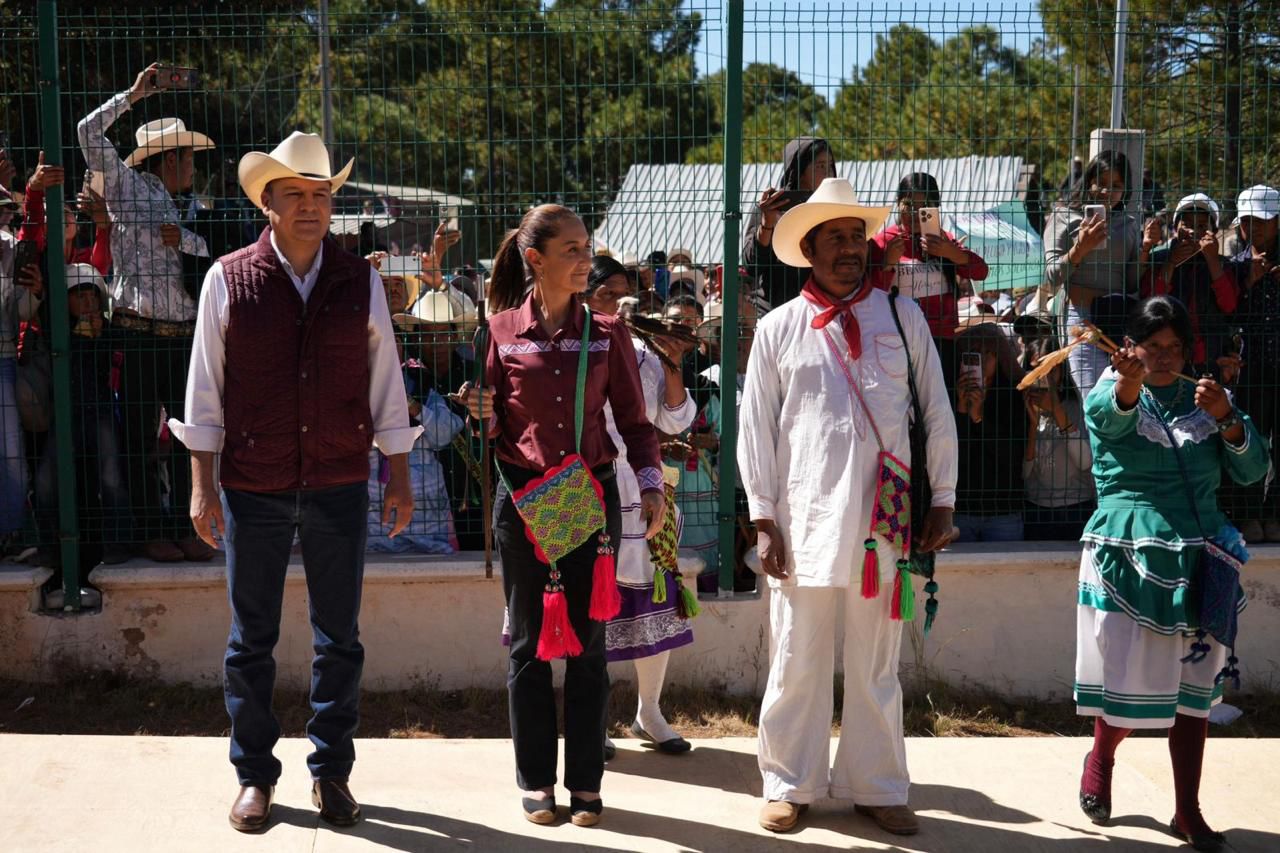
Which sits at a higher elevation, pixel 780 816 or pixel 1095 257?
pixel 1095 257

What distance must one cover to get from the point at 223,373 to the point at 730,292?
2.64 m

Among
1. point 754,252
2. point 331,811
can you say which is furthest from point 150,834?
point 754,252

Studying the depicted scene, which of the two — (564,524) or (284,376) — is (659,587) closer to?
(564,524)

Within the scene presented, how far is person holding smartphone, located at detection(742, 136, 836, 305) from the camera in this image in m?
6.32

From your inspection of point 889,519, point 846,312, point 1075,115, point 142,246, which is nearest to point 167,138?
point 142,246

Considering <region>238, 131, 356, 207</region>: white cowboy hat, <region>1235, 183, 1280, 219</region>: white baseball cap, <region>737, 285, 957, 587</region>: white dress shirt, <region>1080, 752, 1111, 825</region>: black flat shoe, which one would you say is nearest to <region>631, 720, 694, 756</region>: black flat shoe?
<region>737, 285, 957, 587</region>: white dress shirt

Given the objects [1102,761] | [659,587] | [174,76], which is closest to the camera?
[1102,761]

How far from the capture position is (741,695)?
6.49 metres

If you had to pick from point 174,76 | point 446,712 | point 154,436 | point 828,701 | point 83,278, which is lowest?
point 446,712

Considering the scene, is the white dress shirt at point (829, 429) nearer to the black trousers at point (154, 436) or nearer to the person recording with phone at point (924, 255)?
the person recording with phone at point (924, 255)

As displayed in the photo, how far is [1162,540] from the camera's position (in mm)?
4625

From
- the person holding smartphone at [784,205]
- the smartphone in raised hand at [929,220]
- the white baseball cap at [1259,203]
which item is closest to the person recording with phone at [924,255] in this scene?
the smartphone in raised hand at [929,220]

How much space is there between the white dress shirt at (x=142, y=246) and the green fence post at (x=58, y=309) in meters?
0.23

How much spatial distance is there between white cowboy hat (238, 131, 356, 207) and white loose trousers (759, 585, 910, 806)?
2.05 m
